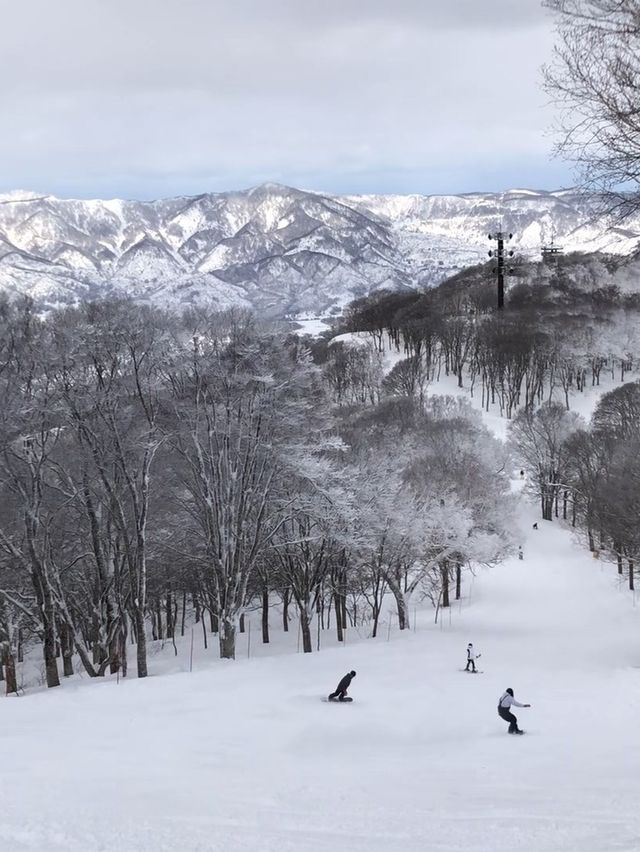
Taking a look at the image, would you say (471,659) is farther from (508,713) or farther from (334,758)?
(334,758)

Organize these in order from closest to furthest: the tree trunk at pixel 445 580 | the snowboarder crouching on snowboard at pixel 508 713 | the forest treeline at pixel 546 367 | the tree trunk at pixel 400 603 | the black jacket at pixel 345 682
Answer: the snowboarder crouching on snowboard at pixel 508 713
the black jacket at pixel 345 682
the tree trunk at pixel 400 603
the tree trunk at pixel 445 580
the forest treeline at pixel 546 367

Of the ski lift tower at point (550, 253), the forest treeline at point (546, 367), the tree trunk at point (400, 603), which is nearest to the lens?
the tree trunk at point (400, 603)

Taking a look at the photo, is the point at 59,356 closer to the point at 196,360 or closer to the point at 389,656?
the point at 196,360

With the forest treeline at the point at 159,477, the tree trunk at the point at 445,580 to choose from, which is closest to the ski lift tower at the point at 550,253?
the tree trunk at the point at 445,580

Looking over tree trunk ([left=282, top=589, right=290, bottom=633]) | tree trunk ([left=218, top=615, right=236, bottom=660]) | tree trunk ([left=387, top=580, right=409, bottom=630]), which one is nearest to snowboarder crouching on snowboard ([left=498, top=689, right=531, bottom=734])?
tree trunk ([left=218, top=615, right=236, bottom=660])

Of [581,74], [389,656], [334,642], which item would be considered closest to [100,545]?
[389,656]

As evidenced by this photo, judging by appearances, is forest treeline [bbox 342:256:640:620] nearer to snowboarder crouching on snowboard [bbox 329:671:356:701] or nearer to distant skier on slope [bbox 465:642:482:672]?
distant skier on slope [bbox 465:642:482:672]

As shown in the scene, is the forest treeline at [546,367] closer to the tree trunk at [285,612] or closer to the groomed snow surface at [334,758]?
the groomed snow surface at [334,758]
